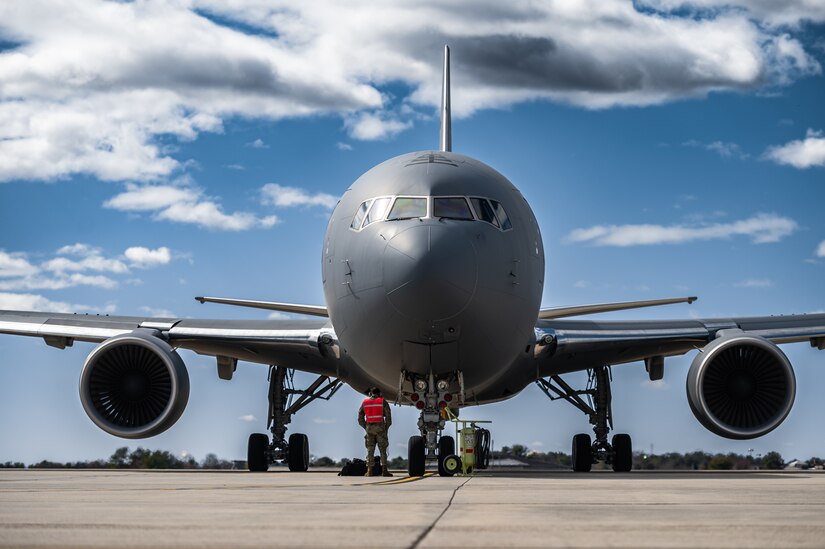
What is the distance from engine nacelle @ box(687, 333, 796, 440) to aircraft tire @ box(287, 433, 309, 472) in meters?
8.22

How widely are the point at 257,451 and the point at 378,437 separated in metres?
6.51

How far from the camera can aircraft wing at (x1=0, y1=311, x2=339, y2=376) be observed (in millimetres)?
18922

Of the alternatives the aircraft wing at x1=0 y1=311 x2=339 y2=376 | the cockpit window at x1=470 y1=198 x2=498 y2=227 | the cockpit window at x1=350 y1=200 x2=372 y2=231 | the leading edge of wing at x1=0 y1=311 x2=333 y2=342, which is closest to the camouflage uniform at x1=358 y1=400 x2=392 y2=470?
the cockpit window at x1=350 y1=200 x2=372 y2=231

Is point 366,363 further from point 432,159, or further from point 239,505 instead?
point 239,505

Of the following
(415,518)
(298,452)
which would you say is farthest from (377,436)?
(415,518)

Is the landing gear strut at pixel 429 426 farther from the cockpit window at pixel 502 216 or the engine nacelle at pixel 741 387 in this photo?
the engine nacelle at pixel 741 387

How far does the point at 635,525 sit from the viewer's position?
6234 millimetres

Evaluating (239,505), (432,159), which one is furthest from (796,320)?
(239,505)

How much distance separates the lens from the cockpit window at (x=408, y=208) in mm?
14094

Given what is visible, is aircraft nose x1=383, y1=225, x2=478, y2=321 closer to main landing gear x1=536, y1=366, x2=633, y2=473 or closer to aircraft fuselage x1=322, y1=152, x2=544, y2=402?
aircraft fuselage x1=322, y1=152, x2=544, y2=402

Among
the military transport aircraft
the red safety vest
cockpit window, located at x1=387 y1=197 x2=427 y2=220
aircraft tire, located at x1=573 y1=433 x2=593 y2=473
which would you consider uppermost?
cockpit window, located at x1=387 y1=197 x2=427 y2=220

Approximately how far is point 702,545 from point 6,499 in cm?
615

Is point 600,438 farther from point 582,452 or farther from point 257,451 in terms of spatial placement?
point 257,451

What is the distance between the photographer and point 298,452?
2108 centimetres
